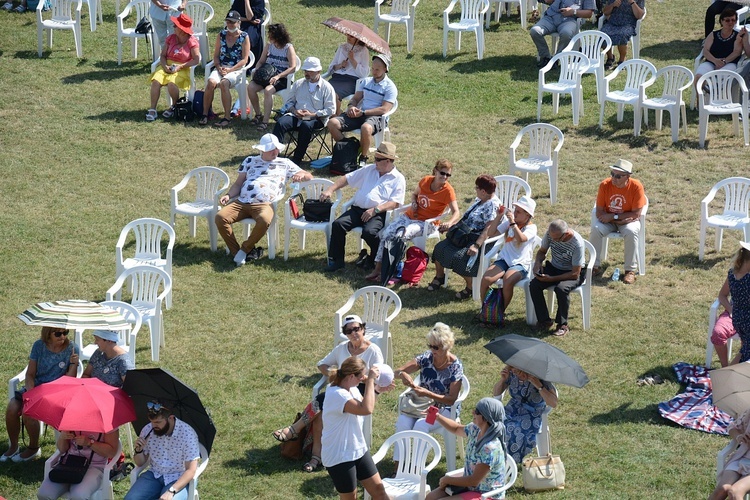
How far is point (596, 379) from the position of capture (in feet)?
33.4

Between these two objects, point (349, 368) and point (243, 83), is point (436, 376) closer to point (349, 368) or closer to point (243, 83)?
point (349, 368)

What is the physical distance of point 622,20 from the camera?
16656 millimetres

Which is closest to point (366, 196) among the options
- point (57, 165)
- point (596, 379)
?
point (596, 379)

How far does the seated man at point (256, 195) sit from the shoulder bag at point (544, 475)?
4836 mm

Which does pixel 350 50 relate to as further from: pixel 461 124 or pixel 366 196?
pixel 366 196

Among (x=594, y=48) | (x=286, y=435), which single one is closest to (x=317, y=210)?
(x=286, y=435)

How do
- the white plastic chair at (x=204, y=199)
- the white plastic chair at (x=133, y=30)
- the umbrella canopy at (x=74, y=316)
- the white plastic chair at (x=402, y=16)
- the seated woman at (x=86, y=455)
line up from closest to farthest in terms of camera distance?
1. the seated woman at (x=86, y=455)
2. the umbrella canopy at (x=74, y=316)
3. the white plastic chair at (x=204, y=199)
4. the white plastic chair at (x=133, y=30)
5. the white plastic chair at (x=402, y=16)

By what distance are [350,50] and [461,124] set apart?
1831 millimetres

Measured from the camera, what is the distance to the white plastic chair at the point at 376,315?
33.7 feet

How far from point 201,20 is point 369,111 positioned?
4370 millimetres

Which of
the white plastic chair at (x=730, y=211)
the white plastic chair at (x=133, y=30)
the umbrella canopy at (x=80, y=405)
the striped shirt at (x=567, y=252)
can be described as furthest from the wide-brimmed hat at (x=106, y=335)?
the white plastic chair at (x=133, y=30)

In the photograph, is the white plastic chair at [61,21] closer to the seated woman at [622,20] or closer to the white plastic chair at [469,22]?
the white plastic chair at [469,22]

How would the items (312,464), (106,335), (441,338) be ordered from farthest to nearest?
1. (312,464)
2. (106,335)
3. (441,338)

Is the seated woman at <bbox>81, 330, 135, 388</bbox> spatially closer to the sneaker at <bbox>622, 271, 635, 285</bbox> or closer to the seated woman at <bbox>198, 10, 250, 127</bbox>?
the sneaker at <bbox>622, 271, 635, 285</bbox>
